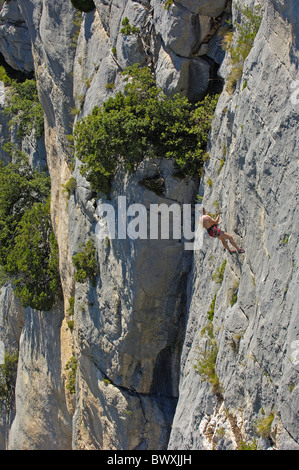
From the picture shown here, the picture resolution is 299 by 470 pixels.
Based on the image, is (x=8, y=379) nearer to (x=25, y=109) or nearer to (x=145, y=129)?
(x=25, y=109)

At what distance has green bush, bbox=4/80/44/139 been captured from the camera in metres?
30.5

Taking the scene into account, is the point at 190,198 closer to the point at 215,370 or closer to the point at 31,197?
the point at 215,370

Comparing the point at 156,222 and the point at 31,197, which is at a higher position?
the point at 31,197

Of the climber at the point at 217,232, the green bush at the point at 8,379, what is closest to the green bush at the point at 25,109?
the green bush at the point at 8,379

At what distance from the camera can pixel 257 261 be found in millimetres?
11859

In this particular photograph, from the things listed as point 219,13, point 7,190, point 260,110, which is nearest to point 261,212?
point 260,110

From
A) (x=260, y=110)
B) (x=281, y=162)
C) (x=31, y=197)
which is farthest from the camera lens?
(x=31, y=197)

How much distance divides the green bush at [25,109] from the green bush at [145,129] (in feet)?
46.7

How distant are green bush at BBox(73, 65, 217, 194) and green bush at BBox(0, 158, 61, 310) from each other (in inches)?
347

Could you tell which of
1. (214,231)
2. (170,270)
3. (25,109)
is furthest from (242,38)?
(25,109)

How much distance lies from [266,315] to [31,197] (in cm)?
1987

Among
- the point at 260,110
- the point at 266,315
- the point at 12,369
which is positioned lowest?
the point at 12,369
